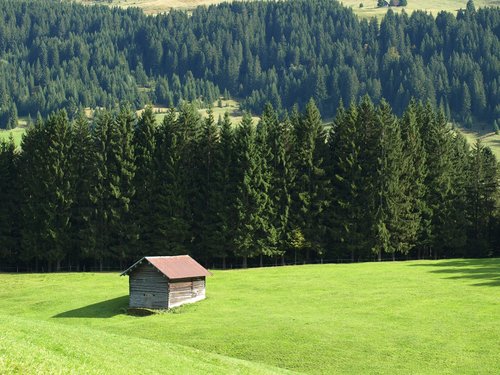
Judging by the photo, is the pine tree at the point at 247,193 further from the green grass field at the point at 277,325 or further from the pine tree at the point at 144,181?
the pine tree at the point at 144,181

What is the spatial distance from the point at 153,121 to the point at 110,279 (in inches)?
1079

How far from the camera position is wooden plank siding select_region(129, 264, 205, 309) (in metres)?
59.7

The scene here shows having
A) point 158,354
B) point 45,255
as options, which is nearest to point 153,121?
point 45,255

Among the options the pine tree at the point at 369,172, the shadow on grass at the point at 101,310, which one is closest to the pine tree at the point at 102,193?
the shadow on grass at the point at 101,310

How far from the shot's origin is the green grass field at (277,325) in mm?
30234

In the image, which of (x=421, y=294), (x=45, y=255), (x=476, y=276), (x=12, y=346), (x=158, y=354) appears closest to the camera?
(x=12, y=346)

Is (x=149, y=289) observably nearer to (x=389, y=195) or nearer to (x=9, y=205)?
(x=9, y=205)

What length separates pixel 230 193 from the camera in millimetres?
91125

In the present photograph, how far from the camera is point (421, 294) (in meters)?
58.4

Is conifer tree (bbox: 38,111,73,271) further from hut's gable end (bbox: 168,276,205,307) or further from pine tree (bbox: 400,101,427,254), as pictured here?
pine tree (bbox: 400,101,427,254)

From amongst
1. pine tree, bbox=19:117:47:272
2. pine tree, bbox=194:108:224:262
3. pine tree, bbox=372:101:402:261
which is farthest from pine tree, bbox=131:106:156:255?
pine tree, bbox=372:101:402:261

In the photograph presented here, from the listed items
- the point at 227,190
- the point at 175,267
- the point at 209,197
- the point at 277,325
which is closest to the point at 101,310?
the point at 175,267

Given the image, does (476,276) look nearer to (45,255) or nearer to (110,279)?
(110,279)

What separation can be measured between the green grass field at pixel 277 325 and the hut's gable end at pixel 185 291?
1590 mm
